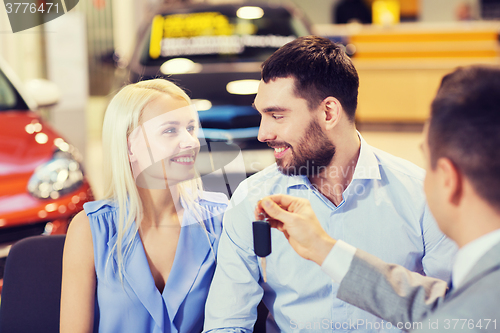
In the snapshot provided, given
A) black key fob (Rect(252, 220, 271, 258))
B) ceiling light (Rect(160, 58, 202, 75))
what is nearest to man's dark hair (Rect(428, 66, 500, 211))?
black key fob (Rect(252, 220, 271, 258))

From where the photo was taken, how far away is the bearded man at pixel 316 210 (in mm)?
1263

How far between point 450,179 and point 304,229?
1.06 ft

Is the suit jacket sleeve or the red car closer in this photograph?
the suit jacket sleeve

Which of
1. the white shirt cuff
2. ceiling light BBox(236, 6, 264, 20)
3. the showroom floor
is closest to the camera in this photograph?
the white shirt cuff

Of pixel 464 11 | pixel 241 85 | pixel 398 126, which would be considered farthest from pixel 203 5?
pixel 464 11

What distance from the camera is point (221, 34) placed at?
11.2 feet

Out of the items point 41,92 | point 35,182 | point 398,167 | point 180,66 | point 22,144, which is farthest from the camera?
point 180,66

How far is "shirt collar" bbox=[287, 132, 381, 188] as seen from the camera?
4.34ft

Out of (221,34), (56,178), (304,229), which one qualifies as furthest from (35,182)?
(221,34)

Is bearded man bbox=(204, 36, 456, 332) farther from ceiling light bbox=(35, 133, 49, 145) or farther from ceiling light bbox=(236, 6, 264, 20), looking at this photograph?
ceiling light bbox=(236, 6, 264, 20)

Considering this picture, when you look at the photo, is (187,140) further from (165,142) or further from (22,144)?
(22,144)

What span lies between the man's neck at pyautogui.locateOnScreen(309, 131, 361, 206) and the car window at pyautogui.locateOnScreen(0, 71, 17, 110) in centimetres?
204

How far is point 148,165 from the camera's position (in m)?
1.30

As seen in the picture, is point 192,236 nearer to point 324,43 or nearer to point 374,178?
point 374,178
